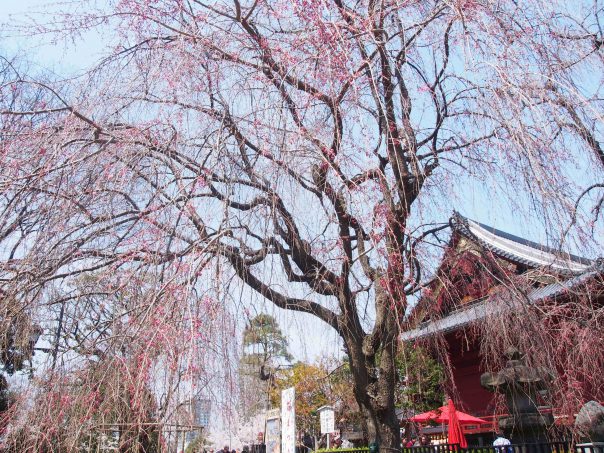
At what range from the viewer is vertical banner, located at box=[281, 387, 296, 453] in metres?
5.88

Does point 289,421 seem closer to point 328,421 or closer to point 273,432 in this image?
point 273,432

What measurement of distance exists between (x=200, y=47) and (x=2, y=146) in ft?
4.39

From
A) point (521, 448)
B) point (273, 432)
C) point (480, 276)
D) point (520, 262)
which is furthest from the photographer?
point (520, 262)

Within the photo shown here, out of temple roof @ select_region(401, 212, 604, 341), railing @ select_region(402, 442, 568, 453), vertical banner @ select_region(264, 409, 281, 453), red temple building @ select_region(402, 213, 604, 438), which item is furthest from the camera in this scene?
vertical banner @ select_region(264, 409, 281, 453)

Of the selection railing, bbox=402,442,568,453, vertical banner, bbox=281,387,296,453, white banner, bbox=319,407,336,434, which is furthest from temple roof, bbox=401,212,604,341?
white banner, bbox=319,407,336,434

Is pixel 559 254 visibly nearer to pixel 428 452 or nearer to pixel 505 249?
pixel 428 452

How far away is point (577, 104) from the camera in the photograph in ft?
10.1

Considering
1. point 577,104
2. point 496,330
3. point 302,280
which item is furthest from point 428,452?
point 577,104

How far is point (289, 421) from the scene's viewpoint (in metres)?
5.93

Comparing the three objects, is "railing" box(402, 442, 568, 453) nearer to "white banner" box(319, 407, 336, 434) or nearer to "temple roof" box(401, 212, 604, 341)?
"temple roof" box(401, 212, 604, 341)

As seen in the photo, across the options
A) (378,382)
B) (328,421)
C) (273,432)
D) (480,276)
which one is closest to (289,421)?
(273,432)

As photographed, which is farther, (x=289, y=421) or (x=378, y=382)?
(x=289, y=421)

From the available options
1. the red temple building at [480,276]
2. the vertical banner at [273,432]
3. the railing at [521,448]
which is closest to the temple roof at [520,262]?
the red temple building at [480,276]

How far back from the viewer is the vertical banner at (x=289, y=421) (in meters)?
5.88
